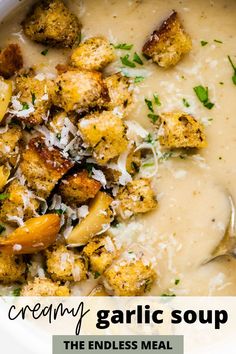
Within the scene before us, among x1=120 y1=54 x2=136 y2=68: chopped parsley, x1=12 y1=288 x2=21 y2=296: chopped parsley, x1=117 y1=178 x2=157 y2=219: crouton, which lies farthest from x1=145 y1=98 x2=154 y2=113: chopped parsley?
x1=12 y1=288 x2=21 y2=296: chopped parsley

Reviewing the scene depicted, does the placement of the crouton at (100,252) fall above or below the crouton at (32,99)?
below

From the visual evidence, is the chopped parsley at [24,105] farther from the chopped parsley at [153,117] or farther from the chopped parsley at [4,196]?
the chopped parsley at [153,117]

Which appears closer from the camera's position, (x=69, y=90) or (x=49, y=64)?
(x=69, y=90)

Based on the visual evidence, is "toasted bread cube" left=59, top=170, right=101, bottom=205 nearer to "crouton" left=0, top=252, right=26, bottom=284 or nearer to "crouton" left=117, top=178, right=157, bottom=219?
"crouton" left=117, top=178, right=157, bottom=219

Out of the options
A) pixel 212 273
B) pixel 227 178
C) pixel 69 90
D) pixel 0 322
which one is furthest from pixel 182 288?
pixel 69 90

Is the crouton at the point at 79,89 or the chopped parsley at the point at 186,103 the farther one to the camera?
the chopped parsley at the point at 186,103

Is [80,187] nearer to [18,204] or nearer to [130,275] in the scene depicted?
[18,204]

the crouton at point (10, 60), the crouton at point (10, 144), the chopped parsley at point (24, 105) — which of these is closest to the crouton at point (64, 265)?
the crouton at point (10, 144)

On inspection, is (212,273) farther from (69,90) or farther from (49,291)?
(69,90)
